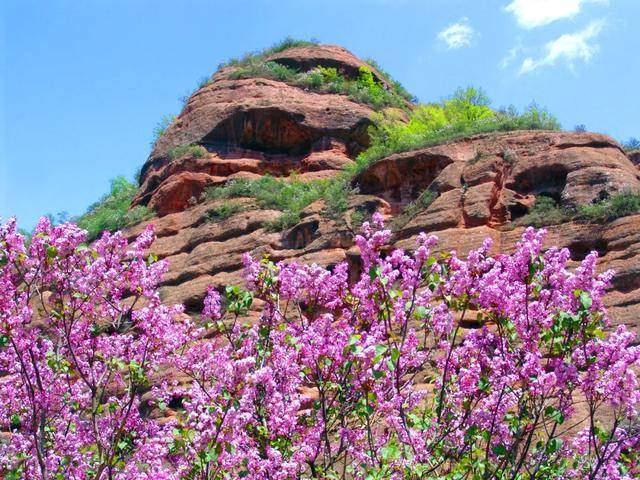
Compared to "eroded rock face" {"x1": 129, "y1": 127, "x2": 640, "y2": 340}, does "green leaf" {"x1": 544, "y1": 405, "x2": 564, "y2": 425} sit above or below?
below

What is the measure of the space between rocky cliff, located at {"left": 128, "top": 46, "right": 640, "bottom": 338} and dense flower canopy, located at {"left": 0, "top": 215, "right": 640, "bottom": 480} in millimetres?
5647

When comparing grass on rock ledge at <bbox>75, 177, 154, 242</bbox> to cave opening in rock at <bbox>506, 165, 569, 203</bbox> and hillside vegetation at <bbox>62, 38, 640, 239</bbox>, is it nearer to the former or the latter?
hillside vegetation at <bbox>62, 38, 640, 239</bbox>

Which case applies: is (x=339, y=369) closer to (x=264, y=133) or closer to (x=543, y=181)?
(x=543, y=181)

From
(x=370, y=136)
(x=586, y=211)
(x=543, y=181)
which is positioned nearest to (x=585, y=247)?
(x=586, y=211)

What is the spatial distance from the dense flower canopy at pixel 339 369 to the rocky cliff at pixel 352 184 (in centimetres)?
565

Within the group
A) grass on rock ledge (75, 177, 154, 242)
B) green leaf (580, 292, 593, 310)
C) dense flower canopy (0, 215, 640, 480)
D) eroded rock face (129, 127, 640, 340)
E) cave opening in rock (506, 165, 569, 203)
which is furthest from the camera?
grass on rock ledge (75, 177, 154, 242)

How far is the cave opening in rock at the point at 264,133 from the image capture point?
28969 millimetres

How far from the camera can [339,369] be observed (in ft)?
28.1

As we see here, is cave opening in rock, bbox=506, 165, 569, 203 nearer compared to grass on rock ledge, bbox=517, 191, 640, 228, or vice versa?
grass on rock ledge, bbox=517, 191, 640, 228

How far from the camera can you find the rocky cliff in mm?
16922

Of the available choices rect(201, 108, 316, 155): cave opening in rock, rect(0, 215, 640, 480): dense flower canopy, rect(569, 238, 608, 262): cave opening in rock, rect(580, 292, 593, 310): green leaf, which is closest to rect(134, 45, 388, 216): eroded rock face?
rect(201, 108, 316, 155): cave opening in rock

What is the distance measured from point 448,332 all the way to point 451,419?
1.07m

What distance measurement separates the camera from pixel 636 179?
17.7 m

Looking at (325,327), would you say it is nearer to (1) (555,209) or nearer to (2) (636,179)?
(1) (555,209)
